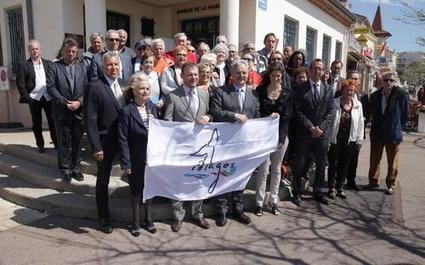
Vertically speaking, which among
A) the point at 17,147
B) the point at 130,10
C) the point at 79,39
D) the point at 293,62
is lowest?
the point at 17,147

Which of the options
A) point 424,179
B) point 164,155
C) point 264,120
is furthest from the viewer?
point 424,179

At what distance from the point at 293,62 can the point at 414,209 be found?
9.28 ft

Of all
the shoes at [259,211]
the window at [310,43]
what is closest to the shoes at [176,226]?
the shoes at [259,211]

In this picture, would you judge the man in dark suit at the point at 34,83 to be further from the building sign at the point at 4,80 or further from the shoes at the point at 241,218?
the building sign at the point at 4,80

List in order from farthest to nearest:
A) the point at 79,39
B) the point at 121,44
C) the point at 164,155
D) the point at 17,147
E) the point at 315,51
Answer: the point at 315,51 < the point at 79,39 < the point at 17,147 < the point at 121,44 < the point at 164,155

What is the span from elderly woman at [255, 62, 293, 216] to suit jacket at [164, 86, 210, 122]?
925mm

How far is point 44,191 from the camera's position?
546 cm

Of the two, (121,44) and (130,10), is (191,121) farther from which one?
(130,10)

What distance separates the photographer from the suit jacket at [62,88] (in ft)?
16.9

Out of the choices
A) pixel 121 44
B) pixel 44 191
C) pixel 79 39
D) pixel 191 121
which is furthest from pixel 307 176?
pixel 79 39

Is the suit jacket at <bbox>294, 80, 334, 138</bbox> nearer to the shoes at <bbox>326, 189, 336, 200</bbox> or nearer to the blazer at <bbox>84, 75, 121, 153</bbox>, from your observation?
the shoes at <bbox>326, 189, 336, 200</bbox>

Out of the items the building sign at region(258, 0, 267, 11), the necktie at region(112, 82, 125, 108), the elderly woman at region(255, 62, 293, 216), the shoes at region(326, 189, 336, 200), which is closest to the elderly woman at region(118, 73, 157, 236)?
the necktie at region(112, 82, 125, 108)

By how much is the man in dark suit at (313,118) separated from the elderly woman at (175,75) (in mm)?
1659

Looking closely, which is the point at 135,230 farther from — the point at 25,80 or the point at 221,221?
the point at 25,80
